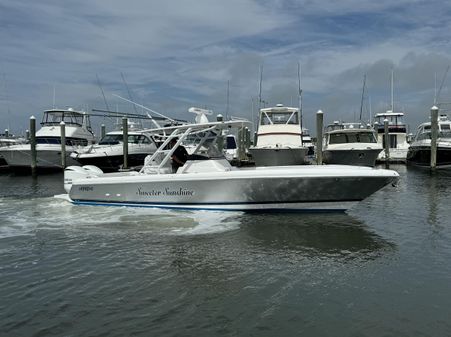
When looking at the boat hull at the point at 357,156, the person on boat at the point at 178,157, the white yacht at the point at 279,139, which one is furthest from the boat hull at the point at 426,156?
the person on boat at the point at 178,157

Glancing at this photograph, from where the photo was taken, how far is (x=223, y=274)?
22.5ft

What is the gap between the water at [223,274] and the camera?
204 inches

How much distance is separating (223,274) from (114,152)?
68.0 feet

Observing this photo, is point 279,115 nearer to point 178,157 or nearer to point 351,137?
point 351,137

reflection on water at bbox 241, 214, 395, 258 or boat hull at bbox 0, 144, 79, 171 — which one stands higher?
boat hull at bbox 0, 144, 79, 171

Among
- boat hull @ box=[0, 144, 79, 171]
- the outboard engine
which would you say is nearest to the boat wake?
the outboard engine

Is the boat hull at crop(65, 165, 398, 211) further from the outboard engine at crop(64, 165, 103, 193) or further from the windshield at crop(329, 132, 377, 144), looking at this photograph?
the windshield at crop(329, 132, 377, 144)

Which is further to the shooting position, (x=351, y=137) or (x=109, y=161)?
(x=351, y=137)

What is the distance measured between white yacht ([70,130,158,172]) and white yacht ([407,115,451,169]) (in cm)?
1597

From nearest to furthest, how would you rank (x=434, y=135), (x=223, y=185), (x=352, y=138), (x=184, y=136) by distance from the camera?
(x=223, y=185)
(x=184, y=136)
(x=434, y=135)
(x=352, y=138)

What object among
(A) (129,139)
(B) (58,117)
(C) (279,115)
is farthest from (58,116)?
(C) (279,115)

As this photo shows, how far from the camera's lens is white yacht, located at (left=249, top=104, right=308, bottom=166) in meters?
23.3

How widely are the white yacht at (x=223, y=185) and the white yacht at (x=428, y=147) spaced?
677 inches

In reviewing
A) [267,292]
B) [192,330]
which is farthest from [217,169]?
[192,330]
